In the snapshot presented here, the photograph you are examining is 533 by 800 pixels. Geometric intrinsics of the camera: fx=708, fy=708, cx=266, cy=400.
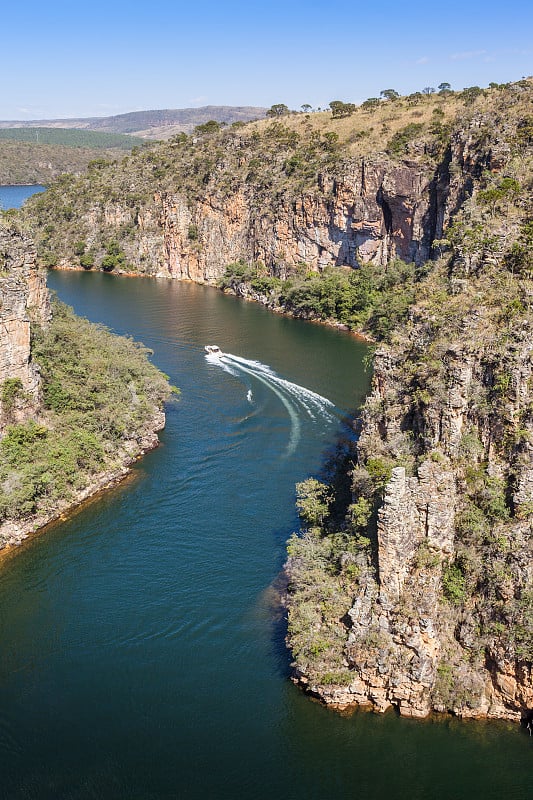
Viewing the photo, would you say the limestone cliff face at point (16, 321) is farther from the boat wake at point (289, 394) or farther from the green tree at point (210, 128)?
the green tree at point (210, 128)

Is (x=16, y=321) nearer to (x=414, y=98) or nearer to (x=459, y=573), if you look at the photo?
(x=459, y=573)

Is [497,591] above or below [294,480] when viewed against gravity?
above

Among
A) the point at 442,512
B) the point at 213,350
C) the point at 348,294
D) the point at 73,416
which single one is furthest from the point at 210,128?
the point at 442,512

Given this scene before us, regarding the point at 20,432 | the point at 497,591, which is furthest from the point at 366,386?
the point at 497,591

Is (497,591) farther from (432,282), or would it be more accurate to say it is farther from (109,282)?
(109,282)

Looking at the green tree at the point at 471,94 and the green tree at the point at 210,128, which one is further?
the green tree at the point at 210,128

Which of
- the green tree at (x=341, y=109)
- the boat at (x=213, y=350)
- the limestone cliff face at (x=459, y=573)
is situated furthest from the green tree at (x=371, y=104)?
the limestone cliff face at (x=459, y=573)
